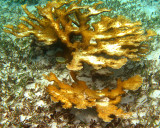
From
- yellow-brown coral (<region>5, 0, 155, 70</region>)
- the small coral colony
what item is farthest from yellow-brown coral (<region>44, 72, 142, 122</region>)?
yellow-brown coral (<region>5, 0, 155, 70</region>)

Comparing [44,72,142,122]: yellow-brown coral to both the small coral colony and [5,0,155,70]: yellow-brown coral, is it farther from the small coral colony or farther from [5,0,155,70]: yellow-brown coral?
[5,0,155,70]: yellow-brown coral

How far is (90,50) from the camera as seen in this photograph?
11.7 ft

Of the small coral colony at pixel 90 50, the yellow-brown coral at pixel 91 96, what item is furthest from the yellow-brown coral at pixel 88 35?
the yellow-brown coral at pixel 91 96

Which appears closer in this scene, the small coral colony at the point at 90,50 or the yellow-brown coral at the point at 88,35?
the small coral colony at the point at 90,50

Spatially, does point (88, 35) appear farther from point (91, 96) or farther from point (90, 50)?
point (91, 96)

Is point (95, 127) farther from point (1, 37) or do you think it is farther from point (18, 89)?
point (1, 37)

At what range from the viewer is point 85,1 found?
33.8 feet

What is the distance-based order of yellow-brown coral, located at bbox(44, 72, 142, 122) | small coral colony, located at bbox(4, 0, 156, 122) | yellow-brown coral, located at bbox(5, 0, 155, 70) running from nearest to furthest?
yellow-brown coral, located at bbox(44, 72, 142, 122) < small coral colony, located at bbox(4, 0, 156, 122) < yellow-brown coral, located at bbox(5, 0, 155, 70)

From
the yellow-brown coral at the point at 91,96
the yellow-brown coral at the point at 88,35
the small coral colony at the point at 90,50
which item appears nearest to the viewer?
the yellow-brown coral at the point at 91,96

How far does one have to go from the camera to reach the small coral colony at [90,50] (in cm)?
296

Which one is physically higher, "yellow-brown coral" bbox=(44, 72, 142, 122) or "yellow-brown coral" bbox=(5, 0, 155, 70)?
"yellow-brown coral" bbox=(5, 0, 155, 70)

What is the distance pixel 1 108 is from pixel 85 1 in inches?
374

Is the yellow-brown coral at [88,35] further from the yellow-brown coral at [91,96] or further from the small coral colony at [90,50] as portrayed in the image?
the yellow-brown coral at [91,96]

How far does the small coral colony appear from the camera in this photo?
9.71ft
